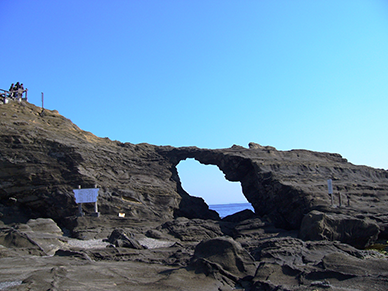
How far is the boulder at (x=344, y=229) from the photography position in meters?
17.5

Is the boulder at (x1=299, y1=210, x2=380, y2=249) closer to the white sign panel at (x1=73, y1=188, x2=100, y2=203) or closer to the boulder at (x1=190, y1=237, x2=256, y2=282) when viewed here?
the boulder at (x1=190, y1=237, x2=256, y2=282)

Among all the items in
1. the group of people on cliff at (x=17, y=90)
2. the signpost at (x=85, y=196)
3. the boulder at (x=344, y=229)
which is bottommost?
the boulder at (x=344, y=229)

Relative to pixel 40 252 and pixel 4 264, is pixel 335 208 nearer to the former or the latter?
pixel 40 252

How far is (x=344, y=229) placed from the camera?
17.8 m

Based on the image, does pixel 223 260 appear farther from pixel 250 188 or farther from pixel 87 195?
pixel 250 188

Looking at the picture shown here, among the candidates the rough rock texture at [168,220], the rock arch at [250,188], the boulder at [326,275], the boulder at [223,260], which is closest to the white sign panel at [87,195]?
the rough rock texture at [168,220]

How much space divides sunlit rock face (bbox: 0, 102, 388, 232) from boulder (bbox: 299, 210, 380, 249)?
7.66 feet

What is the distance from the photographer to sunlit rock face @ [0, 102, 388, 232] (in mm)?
22594

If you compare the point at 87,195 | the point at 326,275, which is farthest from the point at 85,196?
the point at 326,275

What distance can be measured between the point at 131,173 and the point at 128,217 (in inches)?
189

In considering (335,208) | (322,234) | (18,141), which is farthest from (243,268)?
(18,141)

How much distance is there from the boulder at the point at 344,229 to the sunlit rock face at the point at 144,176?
2334 mm

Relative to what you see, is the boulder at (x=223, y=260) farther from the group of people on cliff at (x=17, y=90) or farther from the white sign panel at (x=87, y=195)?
the group of people on cliff at (x=17, y=90)

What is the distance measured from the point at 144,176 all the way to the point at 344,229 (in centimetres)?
1517
